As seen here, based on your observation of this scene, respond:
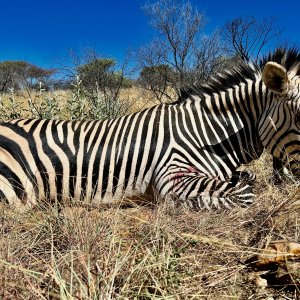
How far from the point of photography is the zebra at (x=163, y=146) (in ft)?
8.87

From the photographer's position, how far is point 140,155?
9.70 feet

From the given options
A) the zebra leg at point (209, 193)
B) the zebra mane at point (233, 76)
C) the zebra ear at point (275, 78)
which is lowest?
the zebra leg at point (209, 193)

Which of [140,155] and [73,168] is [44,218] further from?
[140,155]

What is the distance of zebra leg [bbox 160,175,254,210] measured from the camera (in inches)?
95.3

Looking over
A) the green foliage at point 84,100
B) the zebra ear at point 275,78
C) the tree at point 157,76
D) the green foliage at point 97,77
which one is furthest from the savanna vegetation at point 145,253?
the tree at point 157,76

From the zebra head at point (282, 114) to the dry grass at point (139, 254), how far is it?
0.67 m

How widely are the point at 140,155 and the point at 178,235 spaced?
1.38 m

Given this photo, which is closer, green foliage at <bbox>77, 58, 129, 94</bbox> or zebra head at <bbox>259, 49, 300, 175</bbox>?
zebra head at <bbox>259, 49, 300, 175</bbox>

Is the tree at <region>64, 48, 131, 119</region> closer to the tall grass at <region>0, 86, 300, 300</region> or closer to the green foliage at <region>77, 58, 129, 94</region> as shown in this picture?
the green foliage at <region>77, 58, 129, 94</region>

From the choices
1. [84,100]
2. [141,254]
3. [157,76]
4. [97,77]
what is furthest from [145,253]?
[157,76]

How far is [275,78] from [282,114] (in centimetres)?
28

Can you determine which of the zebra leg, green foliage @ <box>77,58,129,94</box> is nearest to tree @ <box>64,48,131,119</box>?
green foliage @ <box>77,58,129,94</box>

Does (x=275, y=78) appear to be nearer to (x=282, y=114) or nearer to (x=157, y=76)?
(x=282, y=114)

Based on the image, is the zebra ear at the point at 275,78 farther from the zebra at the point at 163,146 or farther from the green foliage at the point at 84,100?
the green foliage at the point at 84,100
